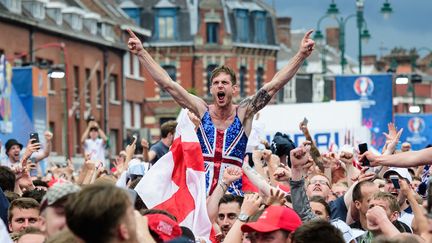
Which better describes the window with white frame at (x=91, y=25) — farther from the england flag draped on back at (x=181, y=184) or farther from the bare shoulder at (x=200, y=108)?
the england flag draped on back at (x=181, y=184)

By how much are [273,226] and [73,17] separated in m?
63.7

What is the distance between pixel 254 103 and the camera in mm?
14188

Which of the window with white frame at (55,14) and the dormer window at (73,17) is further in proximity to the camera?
the dormer window at (73,17)

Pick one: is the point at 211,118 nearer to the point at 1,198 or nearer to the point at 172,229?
the point at 1,198

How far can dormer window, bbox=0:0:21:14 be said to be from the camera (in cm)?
6234

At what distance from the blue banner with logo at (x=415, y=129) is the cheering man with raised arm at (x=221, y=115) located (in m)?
28.9

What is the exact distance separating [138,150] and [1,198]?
16745 millimetres

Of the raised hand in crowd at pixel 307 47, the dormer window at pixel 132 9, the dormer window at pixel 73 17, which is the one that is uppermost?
the dormer window at pixel 132 9

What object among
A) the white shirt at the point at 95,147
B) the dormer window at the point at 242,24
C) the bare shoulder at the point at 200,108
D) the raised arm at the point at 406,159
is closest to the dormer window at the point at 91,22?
the dormer window at the point at 242,24

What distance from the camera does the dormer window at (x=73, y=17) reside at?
72.4m

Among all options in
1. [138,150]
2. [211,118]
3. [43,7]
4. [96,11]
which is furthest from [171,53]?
[211,118]

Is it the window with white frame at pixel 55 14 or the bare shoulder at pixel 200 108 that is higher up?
the window with white frame at pixel 55 14

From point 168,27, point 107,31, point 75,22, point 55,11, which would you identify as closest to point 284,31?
point 168,27

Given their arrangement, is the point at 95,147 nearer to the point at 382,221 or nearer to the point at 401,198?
the point at 401,198
